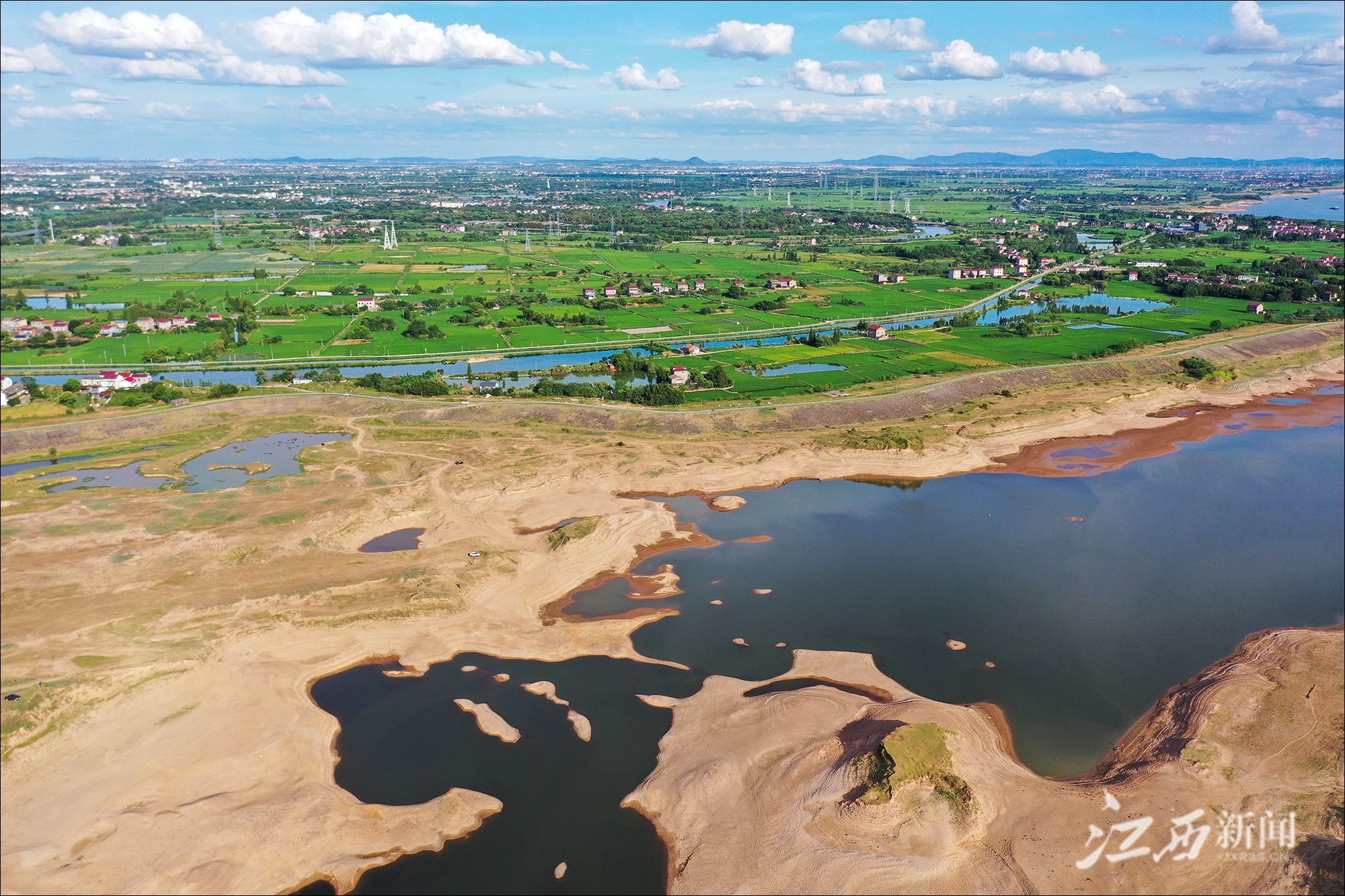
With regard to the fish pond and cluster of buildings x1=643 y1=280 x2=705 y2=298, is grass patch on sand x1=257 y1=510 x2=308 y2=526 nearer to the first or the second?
the fish pond

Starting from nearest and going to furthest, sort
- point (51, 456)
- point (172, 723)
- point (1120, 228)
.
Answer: point (172, 723) < point (51, 456) < point (1120, 228)

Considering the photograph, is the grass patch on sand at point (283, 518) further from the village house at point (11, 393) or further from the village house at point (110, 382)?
the village house at point (110, 382)

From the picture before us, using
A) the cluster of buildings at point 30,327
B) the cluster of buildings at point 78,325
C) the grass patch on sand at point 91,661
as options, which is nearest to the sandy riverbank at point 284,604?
the grass patch on sand at point 91,661

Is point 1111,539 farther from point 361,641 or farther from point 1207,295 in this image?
point 1207,295

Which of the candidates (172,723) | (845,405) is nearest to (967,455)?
(845,405)

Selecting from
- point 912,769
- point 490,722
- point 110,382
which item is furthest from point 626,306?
point 912,769

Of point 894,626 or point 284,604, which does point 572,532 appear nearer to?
point 284,604
